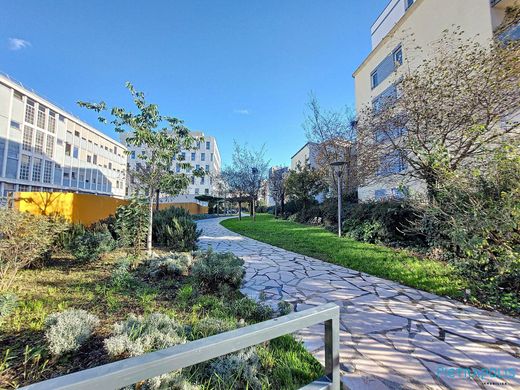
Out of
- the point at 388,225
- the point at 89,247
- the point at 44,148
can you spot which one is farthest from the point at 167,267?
the point at 44,148

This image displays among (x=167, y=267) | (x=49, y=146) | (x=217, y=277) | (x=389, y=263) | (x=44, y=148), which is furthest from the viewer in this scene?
(x=49, y=146)

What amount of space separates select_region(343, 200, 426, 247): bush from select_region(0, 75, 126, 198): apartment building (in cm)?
1718

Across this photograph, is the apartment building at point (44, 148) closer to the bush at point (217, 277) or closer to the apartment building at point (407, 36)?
the bush at point (217, 277)

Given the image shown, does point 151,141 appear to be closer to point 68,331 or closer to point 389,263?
point 68,331

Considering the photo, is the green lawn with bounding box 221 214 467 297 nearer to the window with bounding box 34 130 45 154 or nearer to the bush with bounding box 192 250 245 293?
the bush with bounding box 192 250 245 293

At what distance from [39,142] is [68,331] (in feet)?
122

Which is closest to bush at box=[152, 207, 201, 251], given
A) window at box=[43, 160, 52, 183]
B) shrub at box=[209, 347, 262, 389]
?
shrub at box=[209, 347, 262, 389]

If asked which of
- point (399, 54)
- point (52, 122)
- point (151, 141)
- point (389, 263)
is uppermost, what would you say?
point (52, 122)

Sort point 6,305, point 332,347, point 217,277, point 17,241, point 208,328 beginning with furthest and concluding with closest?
1. point 217,277
2. point 17,241
3. point 6,305
4. point 208,328
5. point 332,347

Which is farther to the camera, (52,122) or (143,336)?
(52,122)

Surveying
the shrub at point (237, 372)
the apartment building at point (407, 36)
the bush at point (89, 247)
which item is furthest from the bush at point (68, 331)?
the apartment building at point (407, 36)

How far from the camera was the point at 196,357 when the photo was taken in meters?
0.92

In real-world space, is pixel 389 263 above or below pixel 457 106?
below

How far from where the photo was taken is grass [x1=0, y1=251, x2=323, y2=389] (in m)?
1.89
